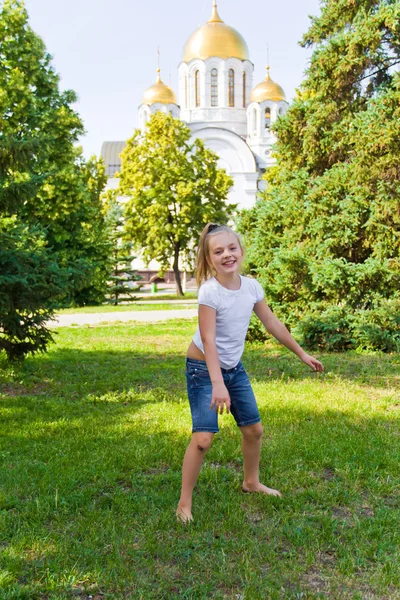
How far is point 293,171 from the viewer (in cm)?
1051

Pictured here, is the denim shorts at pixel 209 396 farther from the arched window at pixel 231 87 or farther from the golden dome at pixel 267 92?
the golden dome at pixel 267 92

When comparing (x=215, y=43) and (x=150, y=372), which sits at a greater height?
(x=215, y=43)

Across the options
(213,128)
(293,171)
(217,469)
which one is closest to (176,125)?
(213,128)

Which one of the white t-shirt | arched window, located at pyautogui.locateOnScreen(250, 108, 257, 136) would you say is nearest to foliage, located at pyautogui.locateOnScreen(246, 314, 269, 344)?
the white t-shirt

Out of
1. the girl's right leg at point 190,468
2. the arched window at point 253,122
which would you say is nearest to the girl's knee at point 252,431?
the girl's right leg at point 190,468

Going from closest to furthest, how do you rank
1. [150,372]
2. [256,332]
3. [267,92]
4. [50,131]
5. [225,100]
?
[150,372] → [256,332] → [50,131] → [267,92] → [225,100]

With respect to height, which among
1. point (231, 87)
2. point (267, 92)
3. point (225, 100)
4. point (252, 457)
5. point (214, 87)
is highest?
point (231, 87)

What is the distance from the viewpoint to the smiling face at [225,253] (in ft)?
11.3

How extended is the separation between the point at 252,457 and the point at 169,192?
2997 centimetres

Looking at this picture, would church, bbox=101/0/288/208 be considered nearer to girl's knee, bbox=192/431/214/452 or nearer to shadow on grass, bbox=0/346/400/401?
shadow on grass, bbox=0/346/400/401

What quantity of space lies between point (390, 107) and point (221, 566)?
7.94 m

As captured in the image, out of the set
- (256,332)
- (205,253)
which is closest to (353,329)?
(256,332)

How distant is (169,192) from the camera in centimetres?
3291

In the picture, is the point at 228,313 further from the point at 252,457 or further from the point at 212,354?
the point at 252,457
